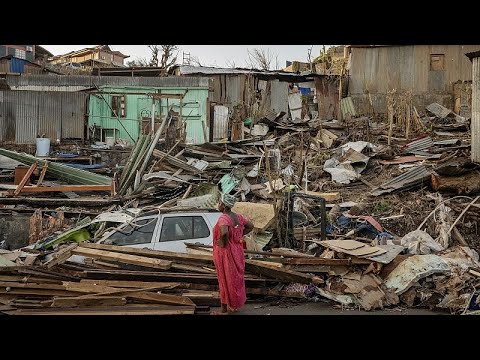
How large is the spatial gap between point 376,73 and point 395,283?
20522 millimetres

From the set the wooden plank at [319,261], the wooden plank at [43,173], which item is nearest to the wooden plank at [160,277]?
the wooden plank at [319,261]

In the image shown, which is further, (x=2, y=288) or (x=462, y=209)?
(x=462, y=209)

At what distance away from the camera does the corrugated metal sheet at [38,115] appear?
22.0 metres

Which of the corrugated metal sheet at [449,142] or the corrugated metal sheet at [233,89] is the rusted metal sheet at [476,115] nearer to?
the corrugated metal sheet at [449,142]

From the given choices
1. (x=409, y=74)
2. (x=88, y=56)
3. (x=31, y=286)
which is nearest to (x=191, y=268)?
(x=31, y=286)

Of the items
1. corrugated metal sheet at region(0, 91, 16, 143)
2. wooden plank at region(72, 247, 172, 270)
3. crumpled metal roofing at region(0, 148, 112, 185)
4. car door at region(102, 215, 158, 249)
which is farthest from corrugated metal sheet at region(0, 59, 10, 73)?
wooden plank at region(72, 247, 172, 270)

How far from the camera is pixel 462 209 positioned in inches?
456

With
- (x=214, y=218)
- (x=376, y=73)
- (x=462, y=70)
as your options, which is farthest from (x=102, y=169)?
(x=462, y=70)

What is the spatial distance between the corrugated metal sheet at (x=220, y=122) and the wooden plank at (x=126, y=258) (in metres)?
16.2

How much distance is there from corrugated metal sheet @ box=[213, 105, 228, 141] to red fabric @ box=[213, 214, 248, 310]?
57.6 feet

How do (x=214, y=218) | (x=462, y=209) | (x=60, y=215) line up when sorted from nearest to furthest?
1. (x=214, y=218)
2. (x=462, y=209)
3. (x=60, y=215)

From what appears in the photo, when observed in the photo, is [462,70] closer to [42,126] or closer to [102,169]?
[102,169]

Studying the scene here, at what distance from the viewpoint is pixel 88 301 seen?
6844 mm

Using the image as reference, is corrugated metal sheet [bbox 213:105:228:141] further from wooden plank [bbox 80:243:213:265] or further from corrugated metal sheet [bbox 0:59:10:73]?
wooden plank [bbox 80:243:213:265]
